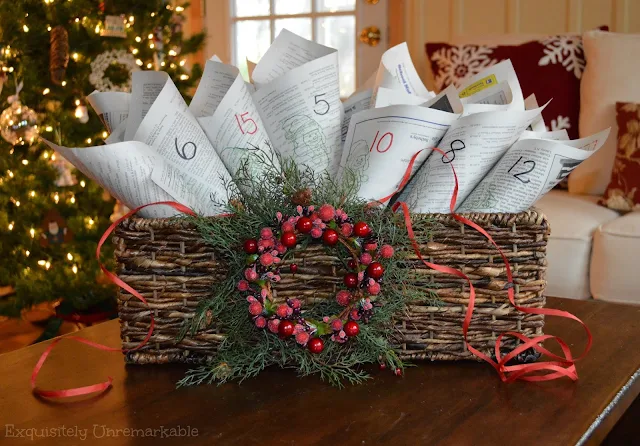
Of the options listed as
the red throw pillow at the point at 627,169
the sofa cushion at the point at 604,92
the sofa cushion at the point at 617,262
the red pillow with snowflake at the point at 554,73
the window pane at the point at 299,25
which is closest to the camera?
the sofa cushion at the point at 617,262

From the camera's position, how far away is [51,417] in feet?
2.22

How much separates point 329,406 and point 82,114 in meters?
1.73

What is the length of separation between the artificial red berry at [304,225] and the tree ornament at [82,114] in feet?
5.39

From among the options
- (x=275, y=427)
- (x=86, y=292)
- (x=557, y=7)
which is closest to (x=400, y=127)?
(x=275, y=427)

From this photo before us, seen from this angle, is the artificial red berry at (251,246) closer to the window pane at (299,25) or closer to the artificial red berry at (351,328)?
the artificial red berry at (351,328)

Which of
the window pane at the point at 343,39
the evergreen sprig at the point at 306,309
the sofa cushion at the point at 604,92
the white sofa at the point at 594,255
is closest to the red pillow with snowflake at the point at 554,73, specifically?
the sofa cushion at the point at 604,92

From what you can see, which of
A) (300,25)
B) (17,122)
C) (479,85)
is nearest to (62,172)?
(17,122)

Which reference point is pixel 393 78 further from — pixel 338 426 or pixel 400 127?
pixel 338 426

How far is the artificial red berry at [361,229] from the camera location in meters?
0.71

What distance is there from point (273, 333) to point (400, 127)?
0.26 metres

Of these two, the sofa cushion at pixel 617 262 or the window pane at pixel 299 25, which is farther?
the window pane at pixel 299 25

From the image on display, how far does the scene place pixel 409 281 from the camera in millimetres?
760

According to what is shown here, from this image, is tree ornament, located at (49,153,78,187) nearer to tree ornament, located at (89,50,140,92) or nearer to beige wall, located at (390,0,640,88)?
tree ornament, located at (89,50,140,92)

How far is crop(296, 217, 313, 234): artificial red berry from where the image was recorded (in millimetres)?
708
